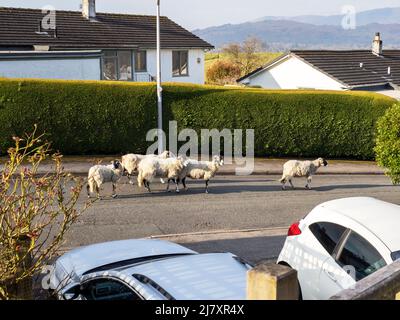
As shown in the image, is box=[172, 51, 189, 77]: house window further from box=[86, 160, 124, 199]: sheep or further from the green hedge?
box=[86, 160, 124, 199]: sheep

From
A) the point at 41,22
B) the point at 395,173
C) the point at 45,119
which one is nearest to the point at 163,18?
the point at 41,22

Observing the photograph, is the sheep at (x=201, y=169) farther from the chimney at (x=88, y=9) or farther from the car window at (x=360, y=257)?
the chimney at (x=88, y=9)

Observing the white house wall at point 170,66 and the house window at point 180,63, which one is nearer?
the white house wall at point 170,66

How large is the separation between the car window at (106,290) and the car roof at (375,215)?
11.0ft

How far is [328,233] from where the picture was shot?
8258 mm

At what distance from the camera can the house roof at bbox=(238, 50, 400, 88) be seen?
3428cm

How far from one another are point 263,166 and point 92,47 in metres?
13.1

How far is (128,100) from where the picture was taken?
23828 millimetres

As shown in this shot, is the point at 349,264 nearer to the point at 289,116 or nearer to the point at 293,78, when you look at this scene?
the point at 289,116

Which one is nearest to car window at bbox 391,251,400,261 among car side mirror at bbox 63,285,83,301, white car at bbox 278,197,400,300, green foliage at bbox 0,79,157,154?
white car at bbox 278,197,400,300

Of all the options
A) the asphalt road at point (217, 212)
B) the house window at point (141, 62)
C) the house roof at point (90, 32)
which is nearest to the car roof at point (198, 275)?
the asphalt road at point (217, 212)

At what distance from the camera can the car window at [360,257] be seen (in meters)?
7.31

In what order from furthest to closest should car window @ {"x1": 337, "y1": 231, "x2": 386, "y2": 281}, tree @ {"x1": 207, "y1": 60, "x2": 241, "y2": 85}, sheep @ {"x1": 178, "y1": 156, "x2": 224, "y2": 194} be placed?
tree @ {"x1": 207, "y1": 60, "x2": 241, "y2": 85} → sheep @ {"x1": 178, "y1": 156, "x2": 224, "y2": 194} → car window @ {"x1": 337, "y1": 231, "x2": 386, "y2": 281}
